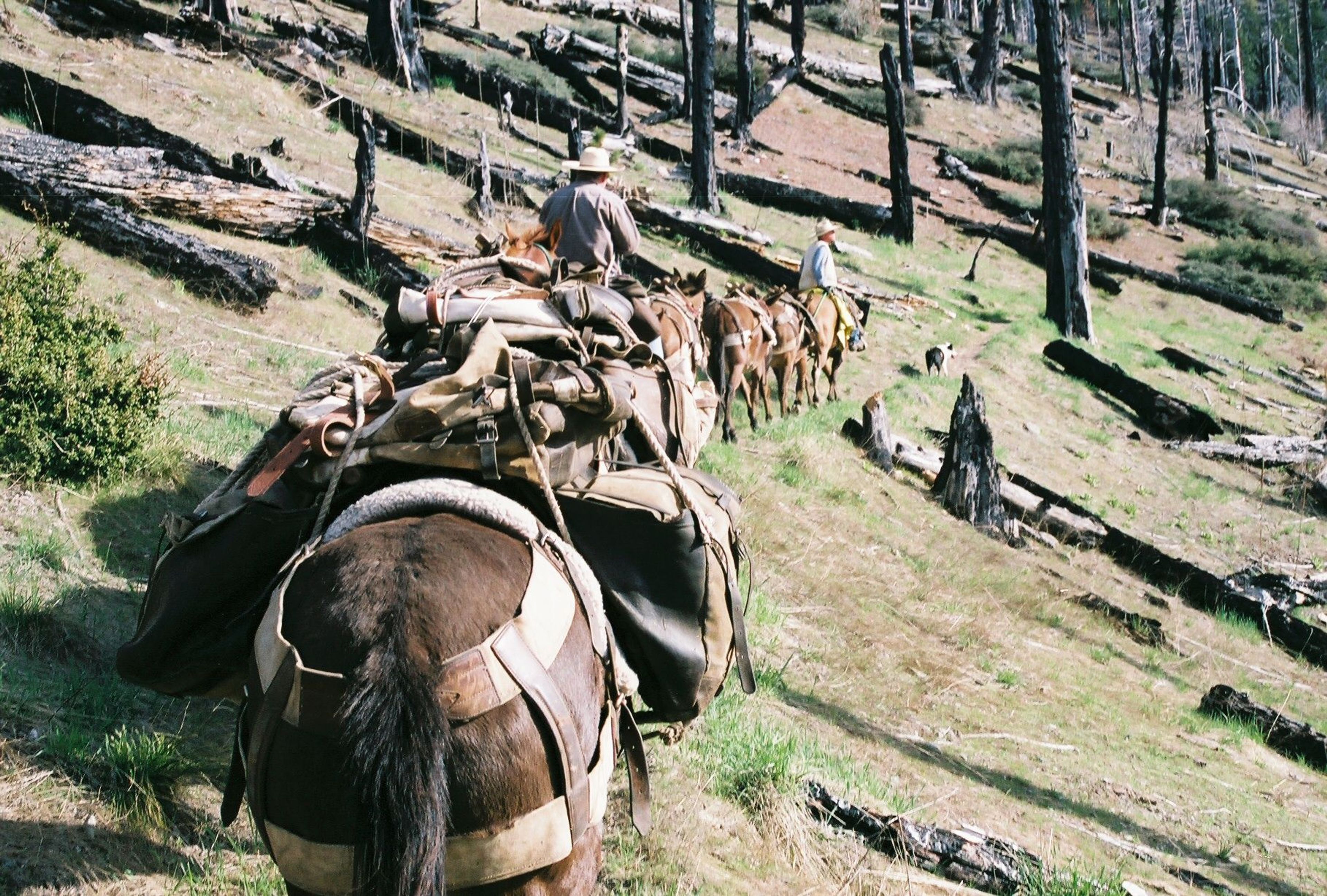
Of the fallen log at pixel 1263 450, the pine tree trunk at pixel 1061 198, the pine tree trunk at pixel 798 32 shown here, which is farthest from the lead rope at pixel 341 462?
the pine tree trunk at pixel 798 32

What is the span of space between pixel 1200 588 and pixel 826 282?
706cm

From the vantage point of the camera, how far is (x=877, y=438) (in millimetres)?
12984

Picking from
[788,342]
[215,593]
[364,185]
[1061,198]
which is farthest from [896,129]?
[215,593]

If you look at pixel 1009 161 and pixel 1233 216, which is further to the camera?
pixel 1233 216

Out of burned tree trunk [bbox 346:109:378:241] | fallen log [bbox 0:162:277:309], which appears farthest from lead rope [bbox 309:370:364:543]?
burned tree trunk [bbox 346:109:378:241]

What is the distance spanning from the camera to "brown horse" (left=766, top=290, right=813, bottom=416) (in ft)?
46.3

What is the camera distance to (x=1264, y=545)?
552 inches

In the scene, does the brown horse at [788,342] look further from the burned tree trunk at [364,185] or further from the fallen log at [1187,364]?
the fallen log at [1187,364]

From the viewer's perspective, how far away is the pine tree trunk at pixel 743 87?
32.3 m

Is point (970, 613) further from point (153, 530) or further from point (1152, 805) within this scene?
point (153, 530)

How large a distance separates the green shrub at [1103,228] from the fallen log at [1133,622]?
28.8m

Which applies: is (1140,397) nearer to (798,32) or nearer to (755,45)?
(798,32)

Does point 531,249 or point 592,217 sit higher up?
point 531,249

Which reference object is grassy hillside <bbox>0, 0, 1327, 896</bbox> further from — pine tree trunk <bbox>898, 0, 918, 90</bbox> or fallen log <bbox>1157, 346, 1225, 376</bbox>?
pine tree trunk <bbox>898, 0, 918, 90</bbox>
